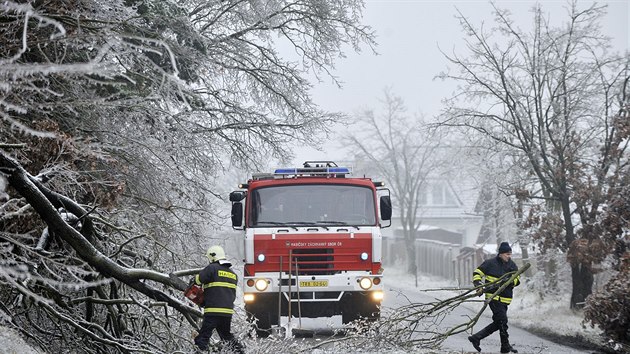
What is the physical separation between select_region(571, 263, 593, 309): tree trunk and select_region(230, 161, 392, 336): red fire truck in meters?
9.44

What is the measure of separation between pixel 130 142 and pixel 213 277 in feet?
12.7

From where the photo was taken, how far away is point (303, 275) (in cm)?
1490

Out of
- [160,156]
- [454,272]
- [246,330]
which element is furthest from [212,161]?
[454,272]

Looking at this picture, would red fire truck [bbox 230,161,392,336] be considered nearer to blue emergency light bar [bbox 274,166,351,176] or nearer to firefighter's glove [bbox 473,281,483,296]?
blue emergency light bar [bbox 274,166,351,176]

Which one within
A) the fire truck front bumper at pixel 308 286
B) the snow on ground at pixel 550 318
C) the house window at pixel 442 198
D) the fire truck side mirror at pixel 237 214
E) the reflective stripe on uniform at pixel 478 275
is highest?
the house window at pixel 442 198

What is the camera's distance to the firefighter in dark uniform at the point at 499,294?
13.3m

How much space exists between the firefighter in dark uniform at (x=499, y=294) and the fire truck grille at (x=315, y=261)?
2521mm

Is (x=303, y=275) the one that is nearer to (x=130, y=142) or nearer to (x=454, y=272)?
(x=130, y=142)

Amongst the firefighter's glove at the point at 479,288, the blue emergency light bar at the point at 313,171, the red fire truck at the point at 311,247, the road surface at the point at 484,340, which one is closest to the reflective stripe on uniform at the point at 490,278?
the firefighter's glove at the point at 479,288

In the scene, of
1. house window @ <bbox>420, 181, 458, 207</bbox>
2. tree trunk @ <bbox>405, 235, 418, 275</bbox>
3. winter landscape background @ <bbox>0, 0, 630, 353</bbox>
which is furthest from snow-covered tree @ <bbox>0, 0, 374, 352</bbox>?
house window @ <bbox>420, 181, 458, 207</bbox>

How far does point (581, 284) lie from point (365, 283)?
10018 millimetres

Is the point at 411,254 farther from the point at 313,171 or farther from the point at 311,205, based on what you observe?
the point at 311,205

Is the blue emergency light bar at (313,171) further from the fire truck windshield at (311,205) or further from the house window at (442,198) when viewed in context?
the house window at (442,198)

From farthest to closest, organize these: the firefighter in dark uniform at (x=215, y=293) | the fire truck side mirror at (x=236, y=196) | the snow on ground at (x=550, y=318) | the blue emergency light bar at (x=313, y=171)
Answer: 1. the snow on ground at (x=550, y=318)
2. the blue emergency light bar at (x=313, y=171)
3. the fire truck side mirror at (x=236, y=196)
4. the firefighter in dark uniform at (x=215, y=293)
